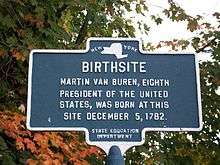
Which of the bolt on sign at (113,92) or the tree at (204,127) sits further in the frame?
the tree at (204,127)

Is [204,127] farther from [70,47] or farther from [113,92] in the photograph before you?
[113,92]

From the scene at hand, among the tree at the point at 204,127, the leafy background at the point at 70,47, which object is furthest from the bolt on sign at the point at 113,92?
the tree at the point at 204,127

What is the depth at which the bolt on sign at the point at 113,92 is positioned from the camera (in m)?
3.29

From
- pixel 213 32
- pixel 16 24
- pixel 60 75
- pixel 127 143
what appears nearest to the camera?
pixel 127 143

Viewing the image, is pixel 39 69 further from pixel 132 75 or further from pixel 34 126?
pixel 132 75

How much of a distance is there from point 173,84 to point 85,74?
25.9 inches

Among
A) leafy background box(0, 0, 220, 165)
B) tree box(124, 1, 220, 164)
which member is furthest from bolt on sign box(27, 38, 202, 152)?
tree box(124, 1, 220, 164)

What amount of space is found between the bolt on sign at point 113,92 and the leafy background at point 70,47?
1.59m

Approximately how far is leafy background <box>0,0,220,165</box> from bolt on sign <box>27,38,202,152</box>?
5.21 feet

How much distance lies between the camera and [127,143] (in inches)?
128

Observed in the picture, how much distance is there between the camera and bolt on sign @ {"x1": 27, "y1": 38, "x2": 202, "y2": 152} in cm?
329

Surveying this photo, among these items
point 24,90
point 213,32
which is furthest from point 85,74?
point 213,32

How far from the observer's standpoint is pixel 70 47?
6.76 m

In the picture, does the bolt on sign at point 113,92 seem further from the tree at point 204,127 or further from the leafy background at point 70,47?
the tree at point 204,127
